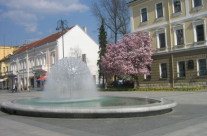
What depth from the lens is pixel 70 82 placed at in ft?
51.7

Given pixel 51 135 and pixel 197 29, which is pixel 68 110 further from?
pixel 197 29

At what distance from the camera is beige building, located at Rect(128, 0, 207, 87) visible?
98.9 feet

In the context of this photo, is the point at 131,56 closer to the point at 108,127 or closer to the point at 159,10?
the point at 159,10

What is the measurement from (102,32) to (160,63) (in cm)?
1453

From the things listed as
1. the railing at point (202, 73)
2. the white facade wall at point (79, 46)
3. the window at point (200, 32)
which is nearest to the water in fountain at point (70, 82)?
Result: the railing at point (202, 73)

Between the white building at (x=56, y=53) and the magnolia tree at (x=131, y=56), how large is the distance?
15.3m

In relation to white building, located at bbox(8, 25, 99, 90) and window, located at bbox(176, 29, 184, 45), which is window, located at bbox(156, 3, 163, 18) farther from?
white building, located at bbox(8, 25, 99, 90)

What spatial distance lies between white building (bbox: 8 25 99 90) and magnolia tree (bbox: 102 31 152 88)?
15251mm

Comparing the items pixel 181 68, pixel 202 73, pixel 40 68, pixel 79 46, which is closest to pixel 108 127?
pixel 202 73

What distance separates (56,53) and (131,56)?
22.0 m

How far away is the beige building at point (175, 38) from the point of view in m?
30.2

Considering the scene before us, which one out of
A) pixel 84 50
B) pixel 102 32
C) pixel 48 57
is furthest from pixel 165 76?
pixel 48 57

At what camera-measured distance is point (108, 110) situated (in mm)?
9883

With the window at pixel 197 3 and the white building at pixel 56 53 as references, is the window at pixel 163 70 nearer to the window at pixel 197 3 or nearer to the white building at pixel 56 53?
the window at pixel 197 3
